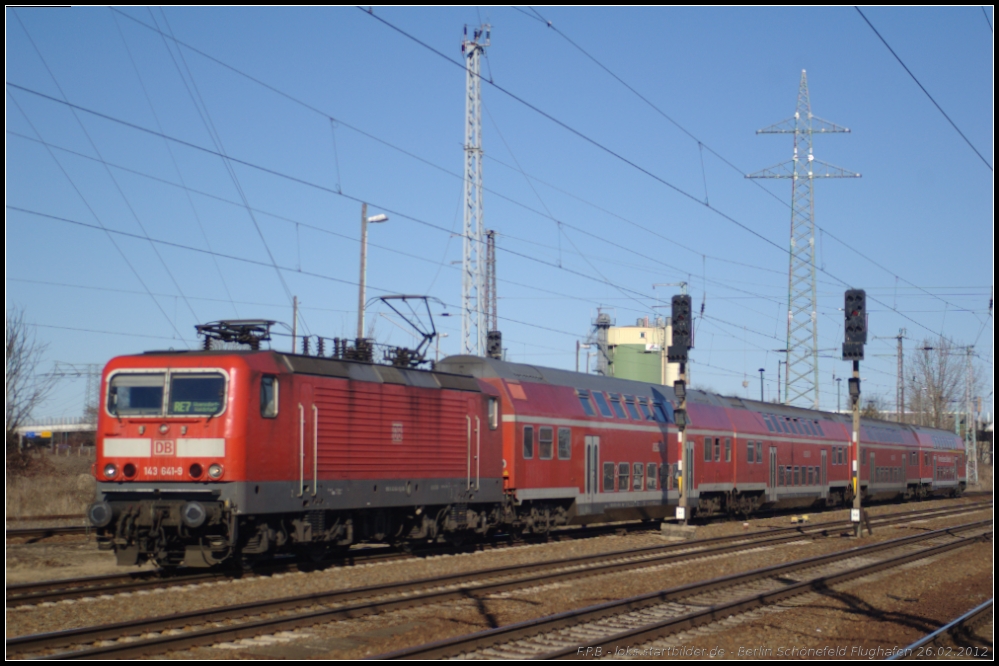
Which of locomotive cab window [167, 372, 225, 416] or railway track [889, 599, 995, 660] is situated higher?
locomotive cab window [167, 372, 225, 416]

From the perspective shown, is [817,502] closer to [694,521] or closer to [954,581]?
[694,521]

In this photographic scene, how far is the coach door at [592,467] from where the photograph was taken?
1043 inches

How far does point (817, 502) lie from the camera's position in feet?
141

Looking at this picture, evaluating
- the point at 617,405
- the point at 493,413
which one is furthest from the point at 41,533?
the point at 617,405

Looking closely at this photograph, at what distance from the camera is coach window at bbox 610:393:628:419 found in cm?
2848

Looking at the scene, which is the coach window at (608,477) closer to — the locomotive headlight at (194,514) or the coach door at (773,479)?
the coach door at (773,479)

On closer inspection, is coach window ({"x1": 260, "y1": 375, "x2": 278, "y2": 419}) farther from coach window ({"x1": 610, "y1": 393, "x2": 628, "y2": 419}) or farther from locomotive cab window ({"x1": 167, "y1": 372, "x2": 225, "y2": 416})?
coach window ({"x1": 610, "y1": 393, "x2": 628, "y2": 419})

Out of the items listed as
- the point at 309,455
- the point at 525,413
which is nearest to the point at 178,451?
the point at 309,455

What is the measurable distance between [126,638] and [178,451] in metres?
5.07

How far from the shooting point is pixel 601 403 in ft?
91.1

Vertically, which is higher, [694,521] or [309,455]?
[309,455]

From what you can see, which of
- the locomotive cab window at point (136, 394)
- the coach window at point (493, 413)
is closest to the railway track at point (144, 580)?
the locomotive cab window at point (136, 394)

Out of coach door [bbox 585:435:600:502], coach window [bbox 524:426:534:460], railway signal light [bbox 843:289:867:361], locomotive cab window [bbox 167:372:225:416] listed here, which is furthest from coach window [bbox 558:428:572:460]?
locomotive cab window [bbox 167:372:225:416]

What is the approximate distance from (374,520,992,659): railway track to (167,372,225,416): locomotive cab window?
6837 mm
